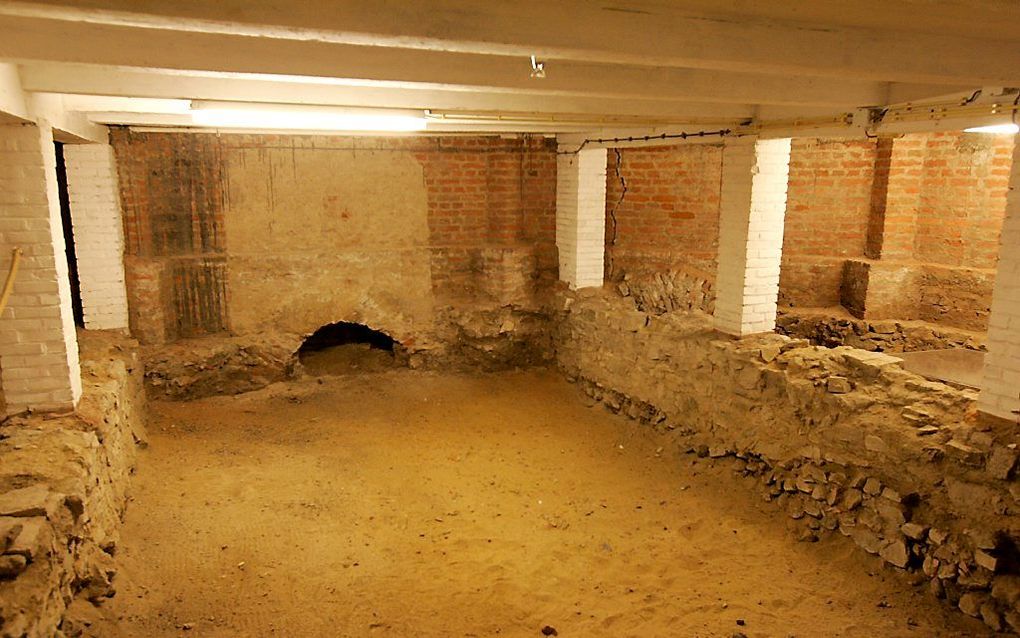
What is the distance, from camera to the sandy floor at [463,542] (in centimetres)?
393

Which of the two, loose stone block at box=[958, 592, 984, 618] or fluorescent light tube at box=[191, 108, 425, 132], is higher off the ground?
fluorescent light tube at box=[191, 108, 425, 132]

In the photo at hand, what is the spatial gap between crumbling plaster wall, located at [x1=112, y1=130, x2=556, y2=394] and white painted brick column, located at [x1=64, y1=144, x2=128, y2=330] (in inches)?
8.8

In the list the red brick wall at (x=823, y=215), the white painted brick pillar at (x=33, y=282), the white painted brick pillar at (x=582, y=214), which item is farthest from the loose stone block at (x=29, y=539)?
the red brick wall at (x=823, y=215)

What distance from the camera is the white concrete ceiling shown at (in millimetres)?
2301

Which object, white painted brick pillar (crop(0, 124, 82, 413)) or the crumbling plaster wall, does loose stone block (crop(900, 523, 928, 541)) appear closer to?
the crumbling plaster wall

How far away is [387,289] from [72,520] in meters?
4.76

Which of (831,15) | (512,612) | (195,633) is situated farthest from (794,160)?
(195,633)

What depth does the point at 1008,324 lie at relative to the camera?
3832 mm

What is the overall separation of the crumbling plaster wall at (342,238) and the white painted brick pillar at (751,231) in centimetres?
278

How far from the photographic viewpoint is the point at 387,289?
7992 millimetres

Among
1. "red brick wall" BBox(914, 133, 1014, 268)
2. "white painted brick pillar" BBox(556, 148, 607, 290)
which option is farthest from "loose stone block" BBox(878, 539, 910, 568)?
"red brick wall" BBox(914, 133, 1014, 268)

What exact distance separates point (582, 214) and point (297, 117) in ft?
11.7

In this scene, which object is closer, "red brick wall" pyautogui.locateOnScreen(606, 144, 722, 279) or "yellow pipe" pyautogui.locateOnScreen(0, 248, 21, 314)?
"yellow pipe" pyautogui.locateOnScreen(0, 248, 21, 314)

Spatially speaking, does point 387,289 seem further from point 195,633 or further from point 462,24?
point 462,24
